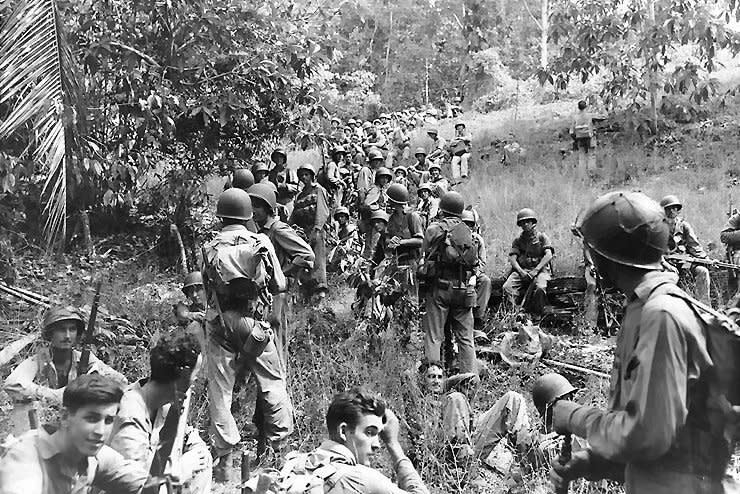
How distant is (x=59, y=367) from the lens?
14.5 feet

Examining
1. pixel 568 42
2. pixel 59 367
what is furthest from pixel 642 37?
pixel 59 367

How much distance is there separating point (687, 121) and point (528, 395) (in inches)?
510

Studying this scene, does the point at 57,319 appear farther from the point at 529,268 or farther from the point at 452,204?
the point at 529,268

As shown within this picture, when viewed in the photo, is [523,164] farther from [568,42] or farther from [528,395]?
[528,395]

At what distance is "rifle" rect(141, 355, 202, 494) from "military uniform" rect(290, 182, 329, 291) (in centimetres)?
534

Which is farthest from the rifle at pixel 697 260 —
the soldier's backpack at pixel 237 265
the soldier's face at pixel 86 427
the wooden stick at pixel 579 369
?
the soldier's backpack at pixel 237 265

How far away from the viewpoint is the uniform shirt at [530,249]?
29.8 ft

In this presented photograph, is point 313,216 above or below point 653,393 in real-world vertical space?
below

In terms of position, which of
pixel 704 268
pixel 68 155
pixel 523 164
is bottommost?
pixel 523 164

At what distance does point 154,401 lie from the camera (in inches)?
A: 141

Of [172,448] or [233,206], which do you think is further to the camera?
[233,206]

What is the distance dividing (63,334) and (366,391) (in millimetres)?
2023

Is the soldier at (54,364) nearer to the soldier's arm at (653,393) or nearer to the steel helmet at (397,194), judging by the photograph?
the soldier's arm at (653,393)

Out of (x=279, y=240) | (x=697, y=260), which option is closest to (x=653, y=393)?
(x=697, y=260)
